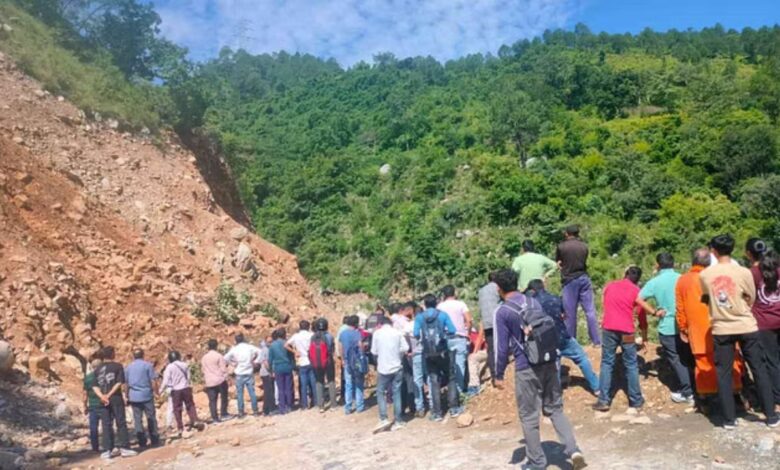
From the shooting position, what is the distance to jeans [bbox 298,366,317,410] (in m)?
10.1

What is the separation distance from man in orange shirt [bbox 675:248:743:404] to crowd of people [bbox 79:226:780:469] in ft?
0.04

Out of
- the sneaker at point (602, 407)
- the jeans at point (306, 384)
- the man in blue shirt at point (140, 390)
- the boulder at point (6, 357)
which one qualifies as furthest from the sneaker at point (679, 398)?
the boulder at point (6, 357)

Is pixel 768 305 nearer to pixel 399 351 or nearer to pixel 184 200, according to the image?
pixel 399 351

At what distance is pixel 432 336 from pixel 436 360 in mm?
328

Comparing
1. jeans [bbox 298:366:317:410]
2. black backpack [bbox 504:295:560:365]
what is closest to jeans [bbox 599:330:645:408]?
black backpack [bbox 504:295:560:365]

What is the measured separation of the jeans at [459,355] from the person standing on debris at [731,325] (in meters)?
3.24

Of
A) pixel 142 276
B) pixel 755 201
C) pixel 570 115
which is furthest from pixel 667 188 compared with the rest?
pixel 142 276

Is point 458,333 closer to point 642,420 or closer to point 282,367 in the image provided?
point 642,420

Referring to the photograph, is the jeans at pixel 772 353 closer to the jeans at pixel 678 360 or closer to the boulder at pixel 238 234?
the jeans at pixel 678 360

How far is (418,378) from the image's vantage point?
8.02 metres

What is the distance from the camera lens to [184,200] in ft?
63.8

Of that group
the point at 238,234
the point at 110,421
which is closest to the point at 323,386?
the point at 110,421

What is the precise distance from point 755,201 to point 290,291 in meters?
24.9

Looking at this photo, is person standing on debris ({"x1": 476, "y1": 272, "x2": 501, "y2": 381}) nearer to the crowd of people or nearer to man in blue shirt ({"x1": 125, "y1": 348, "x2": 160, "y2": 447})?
the crowd of people
